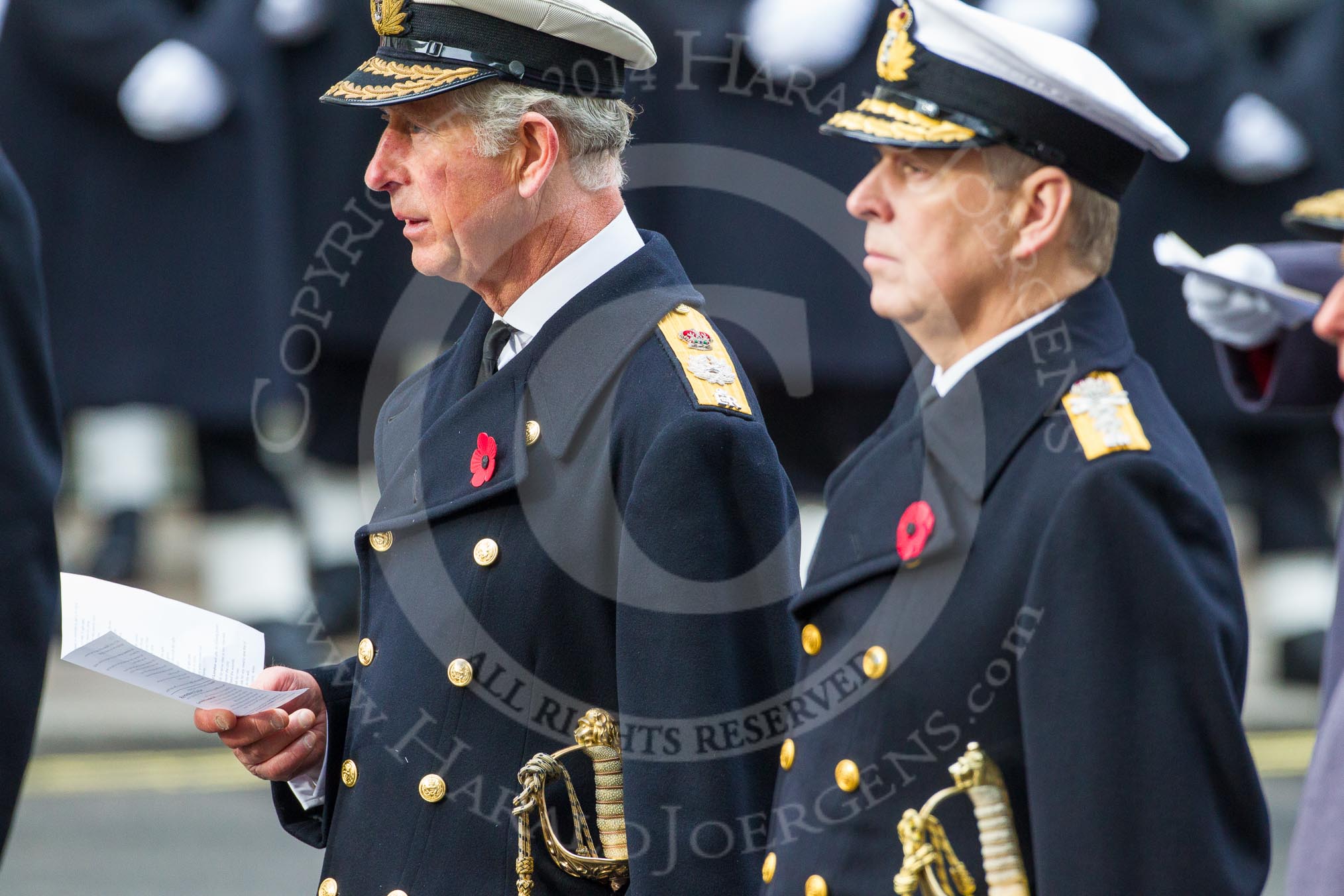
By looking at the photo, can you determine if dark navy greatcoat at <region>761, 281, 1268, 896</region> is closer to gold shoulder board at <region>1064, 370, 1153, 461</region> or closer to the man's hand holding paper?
gold shoulder board at <region>1064, 370, 1153, 461</region>

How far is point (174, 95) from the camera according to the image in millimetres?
5883

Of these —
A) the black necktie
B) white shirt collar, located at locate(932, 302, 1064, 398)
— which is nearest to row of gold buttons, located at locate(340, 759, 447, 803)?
the black necktie

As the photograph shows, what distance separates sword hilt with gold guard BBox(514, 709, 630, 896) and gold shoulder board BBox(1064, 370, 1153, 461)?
2.16 ft

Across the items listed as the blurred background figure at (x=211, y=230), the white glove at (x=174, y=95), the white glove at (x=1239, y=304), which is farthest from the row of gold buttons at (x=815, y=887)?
the white glove at (x=174, y=95)

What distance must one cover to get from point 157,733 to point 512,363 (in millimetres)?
3903

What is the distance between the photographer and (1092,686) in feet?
6.14

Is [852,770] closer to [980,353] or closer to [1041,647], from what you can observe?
[1041,647]

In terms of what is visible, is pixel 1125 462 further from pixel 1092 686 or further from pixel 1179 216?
pixel 1179 216

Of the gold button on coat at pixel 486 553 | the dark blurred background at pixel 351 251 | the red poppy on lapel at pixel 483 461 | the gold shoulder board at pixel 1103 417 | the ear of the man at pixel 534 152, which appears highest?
the ear of the man at pixel 534 152

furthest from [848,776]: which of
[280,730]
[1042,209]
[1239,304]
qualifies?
[1239,304]

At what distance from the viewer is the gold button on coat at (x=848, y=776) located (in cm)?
203

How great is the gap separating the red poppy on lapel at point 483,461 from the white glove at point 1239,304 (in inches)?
82.5

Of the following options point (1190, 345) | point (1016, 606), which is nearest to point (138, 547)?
point (1190, 345)

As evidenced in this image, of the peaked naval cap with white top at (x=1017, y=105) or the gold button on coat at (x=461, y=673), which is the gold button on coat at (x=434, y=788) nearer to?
the gold button on coat at (x=461, y=673)
